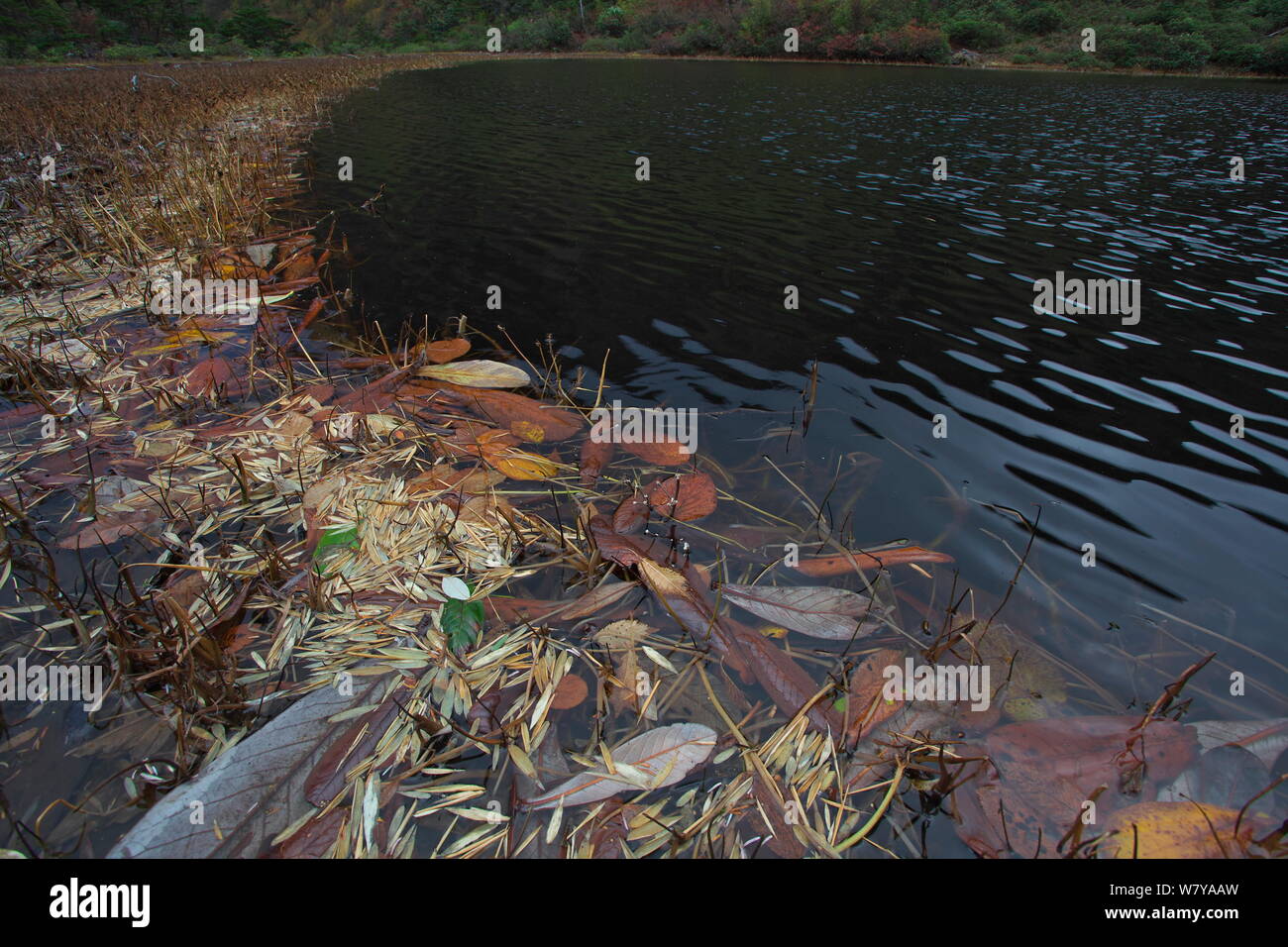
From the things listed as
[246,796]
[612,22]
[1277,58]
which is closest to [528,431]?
[246,796]

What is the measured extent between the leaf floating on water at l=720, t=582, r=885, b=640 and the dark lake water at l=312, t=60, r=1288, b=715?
0.53 m

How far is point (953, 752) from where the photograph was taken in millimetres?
1926

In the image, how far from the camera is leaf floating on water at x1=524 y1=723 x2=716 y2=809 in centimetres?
176

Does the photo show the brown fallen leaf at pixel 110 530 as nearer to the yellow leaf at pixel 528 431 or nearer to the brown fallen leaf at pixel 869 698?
the yellow leaf at pixel 528 431

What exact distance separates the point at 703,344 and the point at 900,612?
2.92 meters

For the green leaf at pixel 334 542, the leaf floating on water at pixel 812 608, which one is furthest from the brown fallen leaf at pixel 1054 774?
the green leaf at pixel 334 542

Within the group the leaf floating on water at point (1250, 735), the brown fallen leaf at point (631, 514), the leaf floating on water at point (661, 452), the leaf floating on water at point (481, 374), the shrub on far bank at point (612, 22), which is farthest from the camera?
the shrub on far bank at point (612, 22)

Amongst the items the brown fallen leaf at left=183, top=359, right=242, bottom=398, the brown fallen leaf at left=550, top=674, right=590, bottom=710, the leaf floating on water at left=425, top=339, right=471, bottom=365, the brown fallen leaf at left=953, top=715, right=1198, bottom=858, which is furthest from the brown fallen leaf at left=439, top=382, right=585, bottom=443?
the brown fallen leaf at left=953, top=715, right=1198, bottom=858

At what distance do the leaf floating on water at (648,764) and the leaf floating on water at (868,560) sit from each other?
38.8 inches

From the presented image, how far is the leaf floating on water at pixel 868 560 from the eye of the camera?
105 inches

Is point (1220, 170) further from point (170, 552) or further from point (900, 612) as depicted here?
point (170, 552)

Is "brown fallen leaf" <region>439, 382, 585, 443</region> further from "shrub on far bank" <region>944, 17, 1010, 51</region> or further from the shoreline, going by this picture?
"shrub on far bank" <region>944, 17, 1010, 51</region>
